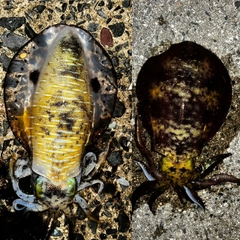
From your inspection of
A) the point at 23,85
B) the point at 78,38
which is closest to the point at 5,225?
the point at 23,85

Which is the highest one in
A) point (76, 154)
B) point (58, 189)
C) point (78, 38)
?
point (78, 38)

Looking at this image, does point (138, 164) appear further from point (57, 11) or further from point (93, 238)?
point (57, 11)

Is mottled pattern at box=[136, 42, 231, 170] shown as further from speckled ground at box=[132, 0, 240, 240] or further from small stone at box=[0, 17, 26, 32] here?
small stone at box=[0, 17, 26, 32]

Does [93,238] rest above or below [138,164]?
below

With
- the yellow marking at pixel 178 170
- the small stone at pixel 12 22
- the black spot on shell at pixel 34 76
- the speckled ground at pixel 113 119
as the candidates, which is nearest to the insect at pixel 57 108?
the black spot on shell at pixel 34 76

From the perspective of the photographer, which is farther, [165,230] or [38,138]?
[165,230]

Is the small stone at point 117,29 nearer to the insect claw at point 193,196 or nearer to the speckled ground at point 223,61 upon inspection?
the speckled ground at point 223,61

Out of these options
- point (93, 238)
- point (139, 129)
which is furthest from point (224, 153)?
point (93, 238)
